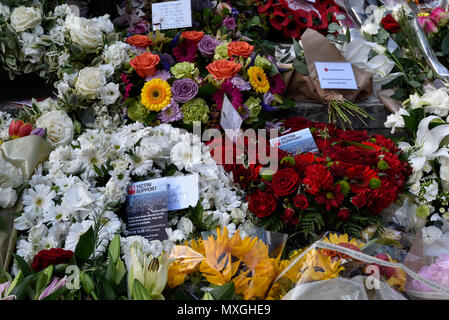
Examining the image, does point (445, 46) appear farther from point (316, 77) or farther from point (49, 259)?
point (49, 259)

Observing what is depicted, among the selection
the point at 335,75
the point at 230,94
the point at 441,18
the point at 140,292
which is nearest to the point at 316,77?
the point at 335,75

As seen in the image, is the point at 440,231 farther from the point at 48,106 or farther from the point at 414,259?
the point at 48,106

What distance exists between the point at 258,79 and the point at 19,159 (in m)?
1.16

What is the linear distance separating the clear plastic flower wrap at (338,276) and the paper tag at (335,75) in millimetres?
1484

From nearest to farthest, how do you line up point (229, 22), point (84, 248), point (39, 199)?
point (84, 248) < point (39, 199) < point (229, 22)

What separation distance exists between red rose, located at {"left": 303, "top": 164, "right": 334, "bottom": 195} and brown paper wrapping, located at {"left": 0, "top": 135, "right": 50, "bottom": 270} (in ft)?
3.07

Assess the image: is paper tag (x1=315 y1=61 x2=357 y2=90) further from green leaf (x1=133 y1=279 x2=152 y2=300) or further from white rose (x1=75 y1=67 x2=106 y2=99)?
green leaf (x1=133 y1=279 x2=152 y2=300)

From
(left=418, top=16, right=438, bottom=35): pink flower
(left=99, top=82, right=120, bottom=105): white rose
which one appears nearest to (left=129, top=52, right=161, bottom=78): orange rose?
(left=99, top=82, right=120, bottom=105): white rose

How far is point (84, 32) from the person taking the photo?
79.5 inches

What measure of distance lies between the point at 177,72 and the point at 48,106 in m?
0.61

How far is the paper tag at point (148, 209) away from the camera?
1422mm

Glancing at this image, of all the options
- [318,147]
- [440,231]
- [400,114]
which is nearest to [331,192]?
[318,147]

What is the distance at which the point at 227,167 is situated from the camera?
1632 millimetres

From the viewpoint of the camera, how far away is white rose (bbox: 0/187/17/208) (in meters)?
1.35
